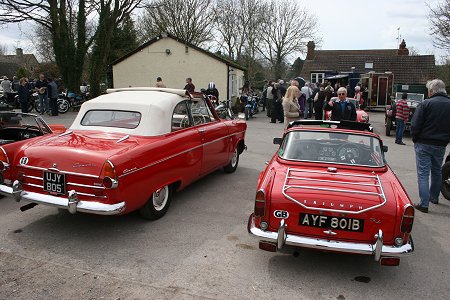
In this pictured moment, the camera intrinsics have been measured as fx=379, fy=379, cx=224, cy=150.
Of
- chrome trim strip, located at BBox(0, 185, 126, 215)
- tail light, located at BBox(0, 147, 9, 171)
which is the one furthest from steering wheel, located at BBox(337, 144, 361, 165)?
tail light, located at BBox(0, 147, 9, 171)

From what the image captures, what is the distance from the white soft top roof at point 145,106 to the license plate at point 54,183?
1092 millimetres

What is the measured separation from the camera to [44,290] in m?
3.34

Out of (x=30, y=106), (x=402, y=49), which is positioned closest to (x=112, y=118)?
(x=30, y=106)

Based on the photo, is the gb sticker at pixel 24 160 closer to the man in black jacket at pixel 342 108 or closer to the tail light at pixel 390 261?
the tail light at pixel 390 261

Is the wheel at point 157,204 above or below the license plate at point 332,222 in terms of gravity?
below

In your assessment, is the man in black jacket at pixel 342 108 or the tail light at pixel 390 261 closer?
the tail light at pixel 390 261

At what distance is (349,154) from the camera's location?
462cm

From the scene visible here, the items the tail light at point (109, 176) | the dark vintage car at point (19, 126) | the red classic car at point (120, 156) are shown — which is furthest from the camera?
the dark vintage car at point (19, 126)

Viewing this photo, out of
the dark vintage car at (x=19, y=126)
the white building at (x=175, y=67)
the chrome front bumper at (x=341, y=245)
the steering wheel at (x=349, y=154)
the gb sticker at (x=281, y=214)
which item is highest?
the white building at (x=175, y=67)

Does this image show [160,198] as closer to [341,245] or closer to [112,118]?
[112,118]

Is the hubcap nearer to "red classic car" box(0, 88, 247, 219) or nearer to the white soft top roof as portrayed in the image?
"red classic car" box(0, 88, 247, 219)

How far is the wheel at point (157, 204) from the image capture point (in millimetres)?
4875

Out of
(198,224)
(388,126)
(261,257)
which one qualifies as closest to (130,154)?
(198,224)

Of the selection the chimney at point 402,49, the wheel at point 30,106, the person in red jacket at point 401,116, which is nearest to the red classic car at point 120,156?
the person in red jacket at point 401,116
